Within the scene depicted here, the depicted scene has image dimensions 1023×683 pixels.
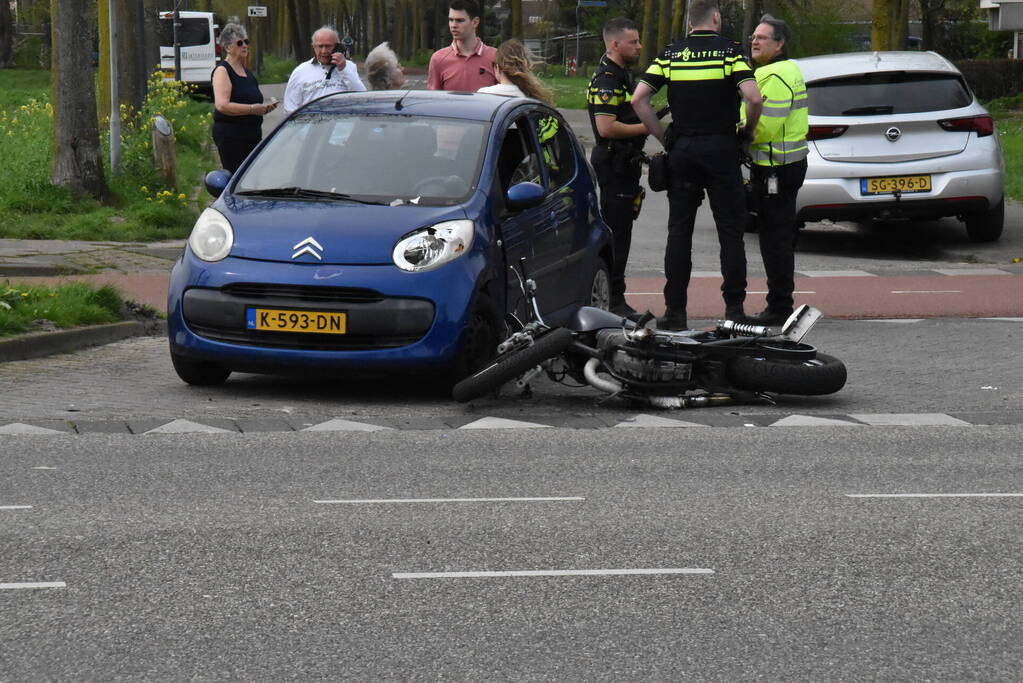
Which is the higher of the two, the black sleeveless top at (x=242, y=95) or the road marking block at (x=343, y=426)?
the black sleeveless top at (x=242, y=95)

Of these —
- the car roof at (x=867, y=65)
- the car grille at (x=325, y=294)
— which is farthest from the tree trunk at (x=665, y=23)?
the car grille at (x=325, y=294)

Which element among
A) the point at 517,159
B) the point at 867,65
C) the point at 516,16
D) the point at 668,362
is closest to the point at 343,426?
the point at 668,362

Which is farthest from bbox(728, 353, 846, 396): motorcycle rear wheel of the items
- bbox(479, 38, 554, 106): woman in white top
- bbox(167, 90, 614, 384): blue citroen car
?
bbox(479, 38, 554, 106): woman in white top

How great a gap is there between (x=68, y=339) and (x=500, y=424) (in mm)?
3317

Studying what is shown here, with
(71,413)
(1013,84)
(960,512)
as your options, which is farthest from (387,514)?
(1013,84)

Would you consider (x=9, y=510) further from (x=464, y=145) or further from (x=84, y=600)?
(x=464, y=145)

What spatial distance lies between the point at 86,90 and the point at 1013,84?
3518 cm

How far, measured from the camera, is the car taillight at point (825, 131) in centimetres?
1468

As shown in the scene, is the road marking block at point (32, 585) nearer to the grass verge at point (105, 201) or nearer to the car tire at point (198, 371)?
the car tire at point (198, 371)

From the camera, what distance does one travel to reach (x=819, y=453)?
7.15 m

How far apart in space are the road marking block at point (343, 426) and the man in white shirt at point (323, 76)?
6049 mm

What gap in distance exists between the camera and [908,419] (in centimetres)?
802

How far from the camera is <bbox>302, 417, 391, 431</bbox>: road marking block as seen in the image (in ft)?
25.1

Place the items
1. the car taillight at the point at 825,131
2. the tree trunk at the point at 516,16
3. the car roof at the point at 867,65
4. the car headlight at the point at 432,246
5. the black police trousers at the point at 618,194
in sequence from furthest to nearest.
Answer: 1. the tree trunk at the point at 516,16
2. the car roof at the point at 867,65
3. the car taillight at the point at 825,131
4. the black police trousers at the point at 618,194
5. the car headlight at the point at 432,246
